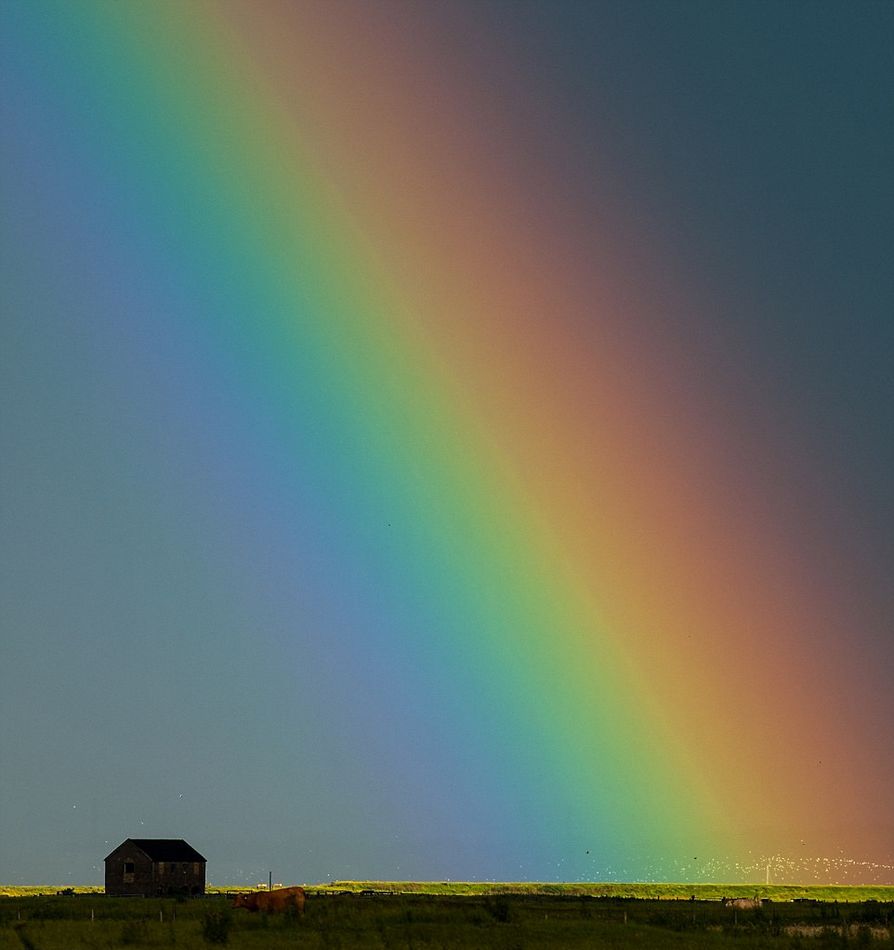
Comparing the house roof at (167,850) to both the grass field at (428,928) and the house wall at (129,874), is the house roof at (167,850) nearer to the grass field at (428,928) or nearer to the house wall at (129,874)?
the house wall at (129,874)

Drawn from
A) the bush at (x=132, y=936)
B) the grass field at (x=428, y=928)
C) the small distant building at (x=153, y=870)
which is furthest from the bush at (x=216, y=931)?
the small distant building at (x=153, y=870)

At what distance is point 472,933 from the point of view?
50.1 m

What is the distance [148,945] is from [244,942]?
355 cm

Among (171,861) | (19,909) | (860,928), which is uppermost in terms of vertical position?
(171,861)

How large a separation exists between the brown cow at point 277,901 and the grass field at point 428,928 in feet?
2.36

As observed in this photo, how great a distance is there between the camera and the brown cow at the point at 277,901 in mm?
63094

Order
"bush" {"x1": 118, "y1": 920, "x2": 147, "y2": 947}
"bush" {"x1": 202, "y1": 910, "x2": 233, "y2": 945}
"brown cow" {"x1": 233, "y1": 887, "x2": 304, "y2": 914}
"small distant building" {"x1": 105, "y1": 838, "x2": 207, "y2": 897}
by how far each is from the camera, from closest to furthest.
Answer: "bush" {"x1": 118, "y1": 920, "x2": 147, "y2": 947} → "bush" {"x1": 202, "y1": 910, "x2": 233, "y2": 945} → "brown cow" {"x1": 233, "y1": 887, "x2": 304, "y2": 914} → "small distant building" {"x1": 105, "y1": 838, "x2": 207, "y2": 897}

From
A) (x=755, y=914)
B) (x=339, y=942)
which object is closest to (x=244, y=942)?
(x=339, y=942)

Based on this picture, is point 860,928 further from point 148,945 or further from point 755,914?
point 148,945

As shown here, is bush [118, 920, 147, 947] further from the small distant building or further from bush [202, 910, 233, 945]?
the small distant building

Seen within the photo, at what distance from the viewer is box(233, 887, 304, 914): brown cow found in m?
63.1

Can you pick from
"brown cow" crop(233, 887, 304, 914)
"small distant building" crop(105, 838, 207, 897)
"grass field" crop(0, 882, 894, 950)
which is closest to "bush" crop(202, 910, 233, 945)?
"grass field" crop(0, 882, 894, 950)

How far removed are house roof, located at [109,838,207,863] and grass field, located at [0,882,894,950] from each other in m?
44.2

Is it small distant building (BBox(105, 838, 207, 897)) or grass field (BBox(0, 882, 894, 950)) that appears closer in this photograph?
grass field (BBox(0, 882, 894, 950))
